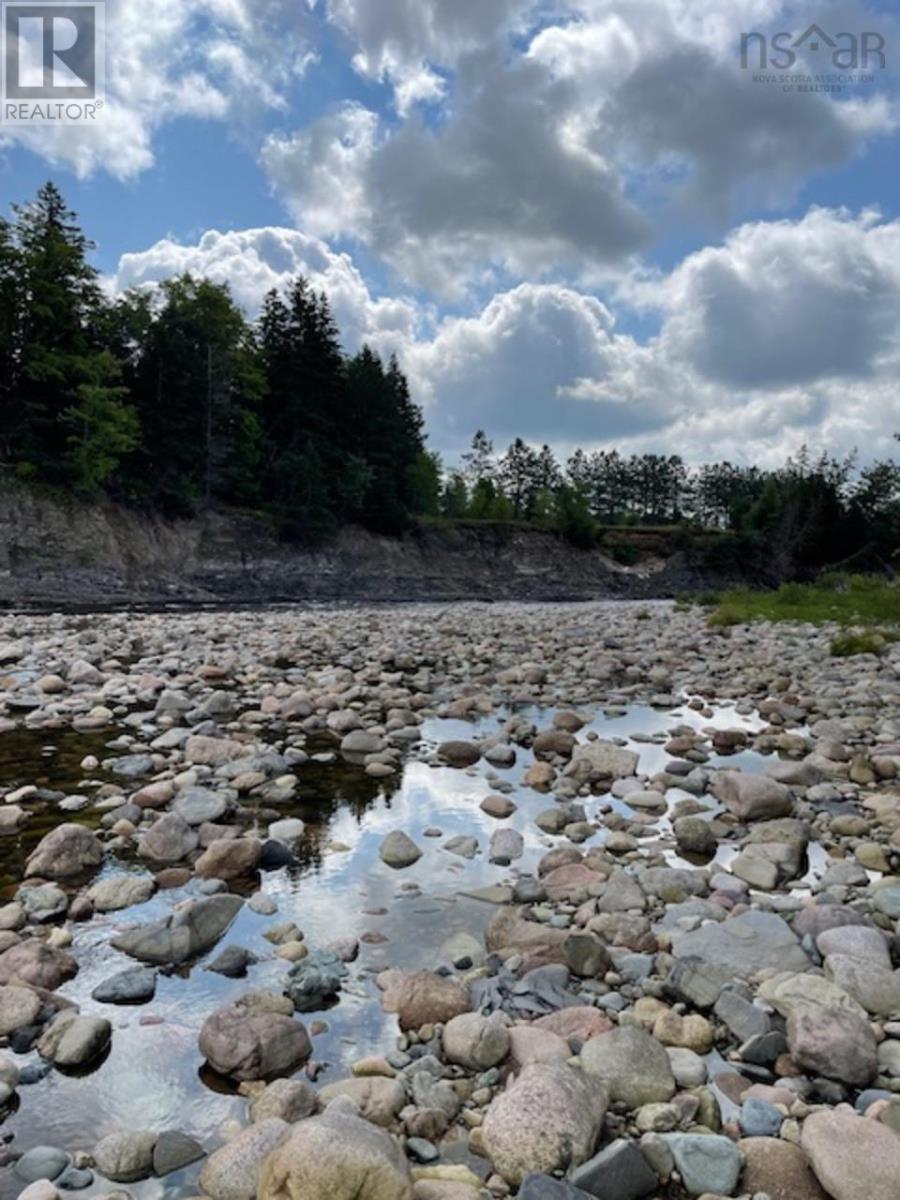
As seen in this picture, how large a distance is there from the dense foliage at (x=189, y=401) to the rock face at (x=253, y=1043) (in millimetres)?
38366

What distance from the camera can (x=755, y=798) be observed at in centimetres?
535

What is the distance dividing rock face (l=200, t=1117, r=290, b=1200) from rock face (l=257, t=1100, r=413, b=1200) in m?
0.08

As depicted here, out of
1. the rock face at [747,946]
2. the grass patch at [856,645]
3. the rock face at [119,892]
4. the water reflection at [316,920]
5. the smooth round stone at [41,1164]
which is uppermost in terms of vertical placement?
the grass patch at [856,645]

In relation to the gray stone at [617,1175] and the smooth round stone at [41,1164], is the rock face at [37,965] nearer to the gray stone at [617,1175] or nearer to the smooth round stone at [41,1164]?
the smooth round stone at [41,1164]

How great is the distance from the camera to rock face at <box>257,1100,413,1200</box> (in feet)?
6.38

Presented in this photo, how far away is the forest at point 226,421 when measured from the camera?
37625 millimetres

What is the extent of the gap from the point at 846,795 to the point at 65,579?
108 feet

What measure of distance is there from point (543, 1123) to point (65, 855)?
326cm

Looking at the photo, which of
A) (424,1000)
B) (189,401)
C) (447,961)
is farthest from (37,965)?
(189,401)

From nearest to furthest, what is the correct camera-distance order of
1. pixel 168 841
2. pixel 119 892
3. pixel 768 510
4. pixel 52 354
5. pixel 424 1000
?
1. pixel 424 1000
2. pixel 119 892
3. pixel 168 841
4. pixel 52 354
5. pixel 768 510

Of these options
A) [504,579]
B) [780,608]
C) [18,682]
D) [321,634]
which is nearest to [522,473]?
[504,579]

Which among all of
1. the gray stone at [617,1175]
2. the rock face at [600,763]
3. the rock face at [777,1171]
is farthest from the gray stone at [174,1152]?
the rock face at [600,763]

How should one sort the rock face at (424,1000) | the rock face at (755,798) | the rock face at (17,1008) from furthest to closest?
the rock face at (755,798) → the rock face at (424,1000) → the rock face at (17,1008)

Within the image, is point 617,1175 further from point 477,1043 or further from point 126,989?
point 126,989
